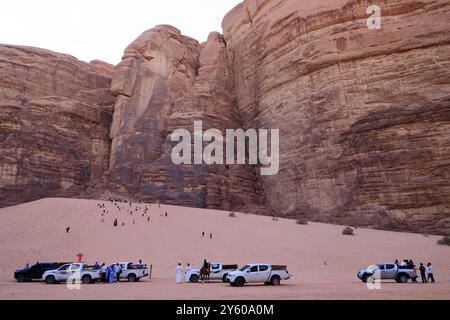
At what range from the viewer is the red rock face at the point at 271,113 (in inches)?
1356

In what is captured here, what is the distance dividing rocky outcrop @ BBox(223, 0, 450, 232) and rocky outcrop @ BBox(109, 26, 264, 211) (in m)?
5.82

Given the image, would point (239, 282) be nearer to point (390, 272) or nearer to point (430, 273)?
point (390, 272)

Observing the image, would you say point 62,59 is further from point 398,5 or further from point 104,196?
point 398,5

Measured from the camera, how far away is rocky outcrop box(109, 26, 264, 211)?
44.3m

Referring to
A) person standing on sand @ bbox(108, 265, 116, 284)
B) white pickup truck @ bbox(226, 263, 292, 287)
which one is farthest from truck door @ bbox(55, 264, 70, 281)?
white pickup truck @ bbox(226, 263, 292, 287)

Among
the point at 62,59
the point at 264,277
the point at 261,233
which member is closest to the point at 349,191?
the point at 261,233

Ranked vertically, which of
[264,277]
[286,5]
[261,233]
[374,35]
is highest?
[286,5]

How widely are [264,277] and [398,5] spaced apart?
34.1 m

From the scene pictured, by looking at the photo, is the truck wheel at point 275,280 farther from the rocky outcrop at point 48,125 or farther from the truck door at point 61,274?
the rocky outcrop at point 48,125

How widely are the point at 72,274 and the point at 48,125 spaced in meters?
38.9

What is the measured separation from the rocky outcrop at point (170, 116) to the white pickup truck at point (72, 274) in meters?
26.7

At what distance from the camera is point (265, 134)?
46469mm

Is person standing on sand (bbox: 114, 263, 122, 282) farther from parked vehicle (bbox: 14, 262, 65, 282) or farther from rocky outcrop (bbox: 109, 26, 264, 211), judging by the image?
rocky outcrop (bbox: 109, 26, 264, 211)

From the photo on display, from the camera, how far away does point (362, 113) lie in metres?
37.4
